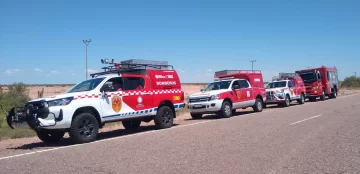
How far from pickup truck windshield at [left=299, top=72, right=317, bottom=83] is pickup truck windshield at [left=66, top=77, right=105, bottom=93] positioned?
22.8m

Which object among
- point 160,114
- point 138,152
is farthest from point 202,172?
point 160,114

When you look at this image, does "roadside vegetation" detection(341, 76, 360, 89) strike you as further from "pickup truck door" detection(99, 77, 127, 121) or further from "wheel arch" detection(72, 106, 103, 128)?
"wheel arch" detection(72, 106, 103, 128)

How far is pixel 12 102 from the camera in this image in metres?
29.6

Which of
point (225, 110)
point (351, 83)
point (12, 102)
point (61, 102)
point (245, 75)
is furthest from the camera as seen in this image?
point (351, 83)

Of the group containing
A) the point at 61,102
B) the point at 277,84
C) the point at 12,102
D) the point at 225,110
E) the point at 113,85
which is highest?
the point at 277,84

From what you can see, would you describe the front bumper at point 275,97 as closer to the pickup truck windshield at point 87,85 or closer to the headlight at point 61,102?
the pickup truck windshield at point 87,85

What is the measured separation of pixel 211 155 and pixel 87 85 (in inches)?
213

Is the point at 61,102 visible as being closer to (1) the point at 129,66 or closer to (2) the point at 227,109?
(1) the point at 129,66

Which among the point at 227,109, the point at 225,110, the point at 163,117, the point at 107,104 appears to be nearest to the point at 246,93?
the point at 227,109

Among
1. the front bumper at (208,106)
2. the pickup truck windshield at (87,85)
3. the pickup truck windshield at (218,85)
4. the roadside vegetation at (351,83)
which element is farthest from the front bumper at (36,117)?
the roadside vegetation at (351,83)

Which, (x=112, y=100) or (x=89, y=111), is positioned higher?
(x=112, y=100)

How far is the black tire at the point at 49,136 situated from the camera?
10.4 meters

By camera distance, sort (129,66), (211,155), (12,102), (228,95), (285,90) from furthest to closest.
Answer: (12,102) < (285,90) < (228,95) < (129,66) < (211,155)

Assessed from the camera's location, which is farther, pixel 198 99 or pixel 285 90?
pixel 285 90
